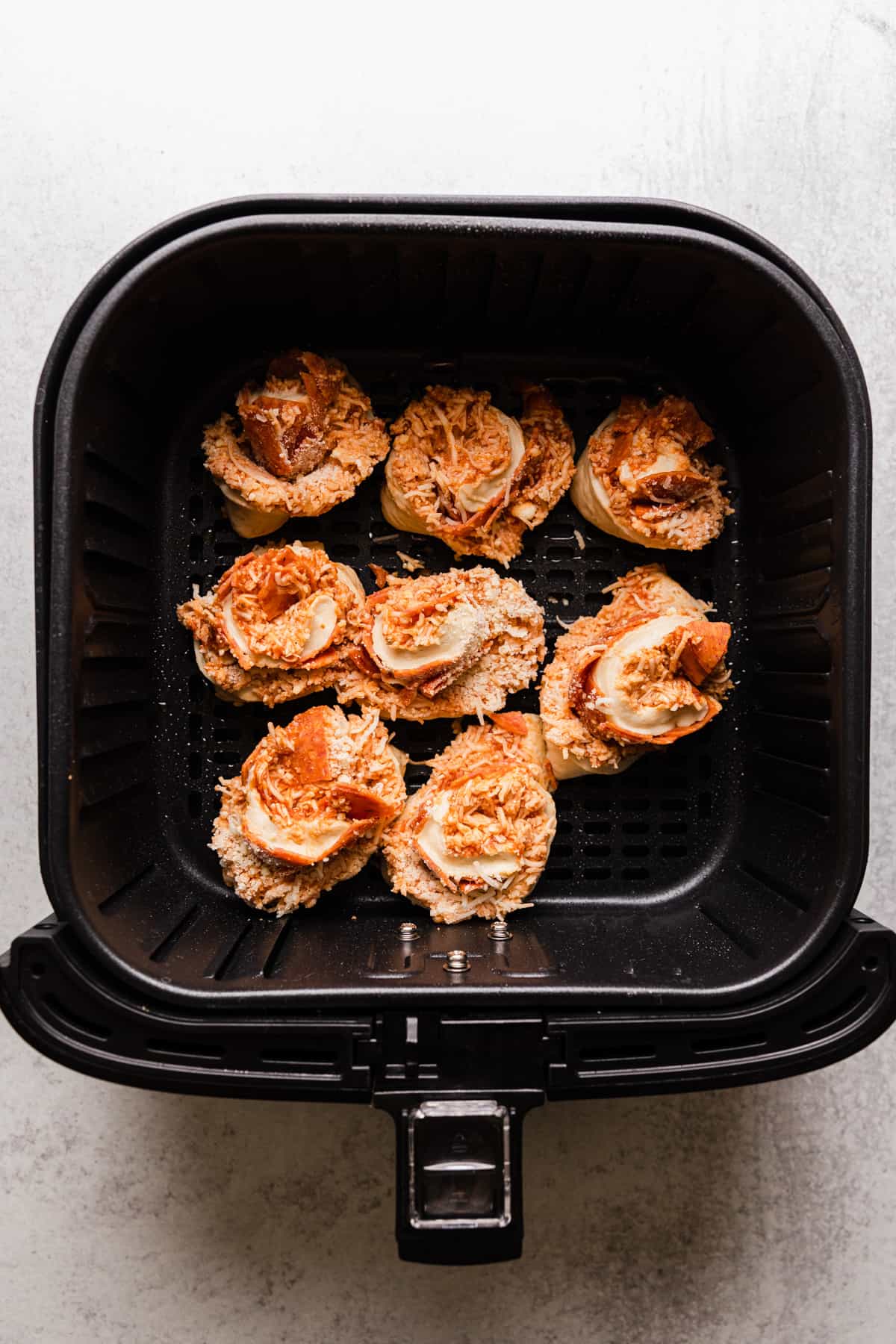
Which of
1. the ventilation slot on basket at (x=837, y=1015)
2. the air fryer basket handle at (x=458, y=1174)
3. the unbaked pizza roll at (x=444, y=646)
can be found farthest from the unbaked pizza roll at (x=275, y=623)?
the ventilation slot on basket at (x=837, y=1015)

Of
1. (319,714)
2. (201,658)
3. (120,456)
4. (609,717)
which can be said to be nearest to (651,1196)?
(609,717)

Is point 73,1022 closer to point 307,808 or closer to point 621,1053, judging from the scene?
point 307,808

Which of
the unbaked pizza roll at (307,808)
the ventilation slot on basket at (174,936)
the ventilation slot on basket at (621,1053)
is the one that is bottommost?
the ventilation slot on basket at (621,1053)

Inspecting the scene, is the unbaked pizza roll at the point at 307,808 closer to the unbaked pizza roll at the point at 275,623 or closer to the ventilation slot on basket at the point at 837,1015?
the unbaked pizza roll at the point at 275,623

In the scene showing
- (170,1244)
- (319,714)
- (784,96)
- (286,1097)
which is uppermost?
(784,96)

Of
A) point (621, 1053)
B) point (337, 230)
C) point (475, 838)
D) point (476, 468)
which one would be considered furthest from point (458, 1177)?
point (337, 230)

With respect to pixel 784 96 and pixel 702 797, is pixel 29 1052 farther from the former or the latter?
pixel 784 96
